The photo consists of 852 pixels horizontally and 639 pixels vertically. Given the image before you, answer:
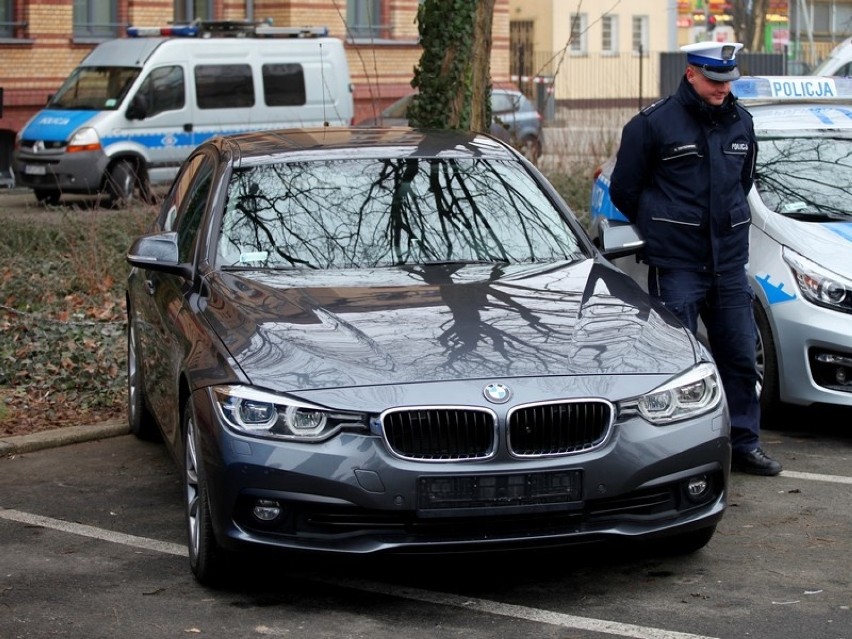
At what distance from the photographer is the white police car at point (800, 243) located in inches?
295

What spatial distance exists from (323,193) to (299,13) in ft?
86.3

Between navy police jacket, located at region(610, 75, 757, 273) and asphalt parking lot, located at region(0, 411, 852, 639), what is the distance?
3.51 ft

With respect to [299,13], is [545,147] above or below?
below

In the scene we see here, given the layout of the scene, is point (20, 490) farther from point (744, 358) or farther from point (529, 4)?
point (529, 4)

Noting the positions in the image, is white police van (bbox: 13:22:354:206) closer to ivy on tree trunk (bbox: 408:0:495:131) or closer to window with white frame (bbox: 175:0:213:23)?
window with white frame (bbox: 175:0:213:23)

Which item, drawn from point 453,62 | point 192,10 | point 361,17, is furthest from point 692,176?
point 361,17

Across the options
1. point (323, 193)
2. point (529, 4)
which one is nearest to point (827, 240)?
point (323, 193)

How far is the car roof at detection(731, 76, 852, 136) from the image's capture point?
8750 mm

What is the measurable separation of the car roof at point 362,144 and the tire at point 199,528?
151 cm

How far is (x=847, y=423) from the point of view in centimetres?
827

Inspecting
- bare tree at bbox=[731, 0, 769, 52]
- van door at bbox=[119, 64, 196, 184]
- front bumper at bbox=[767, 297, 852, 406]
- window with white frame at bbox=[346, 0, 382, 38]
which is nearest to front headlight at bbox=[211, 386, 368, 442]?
front bumper at bbox=[767, 297, 852, 406]

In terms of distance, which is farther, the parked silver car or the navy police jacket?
the navy police jacket

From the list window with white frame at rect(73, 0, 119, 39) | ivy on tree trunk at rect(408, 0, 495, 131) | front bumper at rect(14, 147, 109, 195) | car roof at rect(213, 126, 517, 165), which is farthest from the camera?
window with white frame at rect(73, 0, 119, 39)

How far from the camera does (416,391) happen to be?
4.98 m
